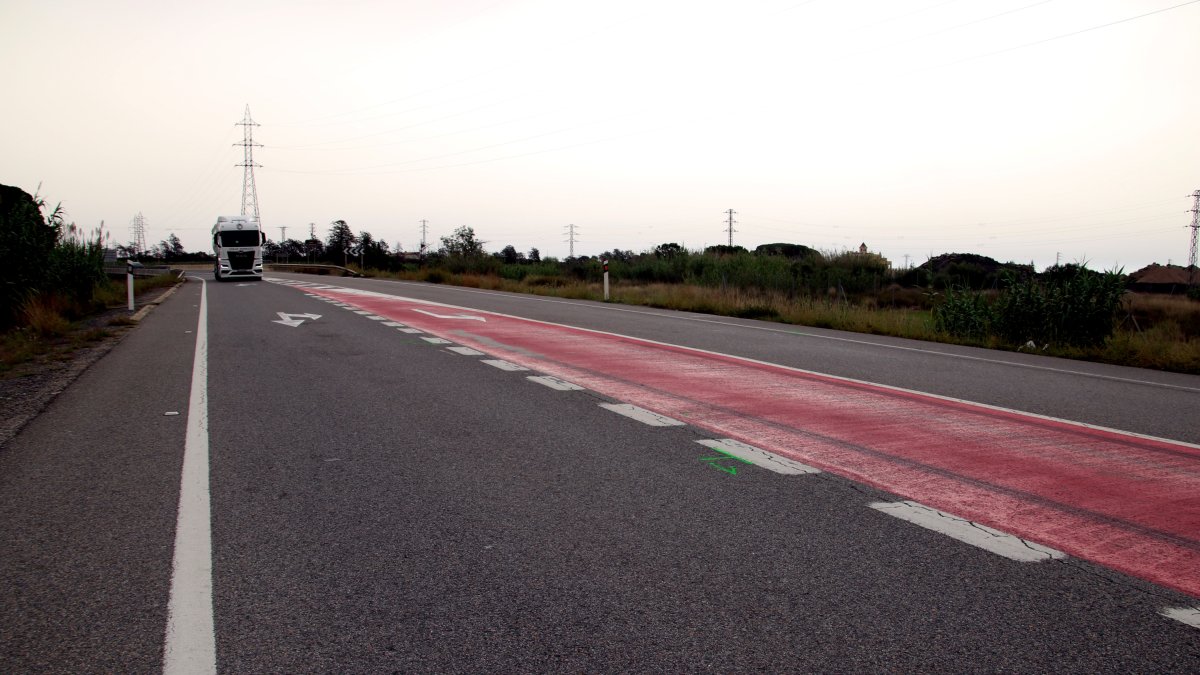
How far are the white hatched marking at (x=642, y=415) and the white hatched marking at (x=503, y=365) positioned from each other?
8.15 ft

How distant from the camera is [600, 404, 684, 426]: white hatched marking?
6340 millimetres

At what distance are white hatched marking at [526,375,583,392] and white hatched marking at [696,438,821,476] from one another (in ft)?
8.15

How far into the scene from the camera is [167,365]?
989cm

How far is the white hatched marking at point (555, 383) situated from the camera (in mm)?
7930

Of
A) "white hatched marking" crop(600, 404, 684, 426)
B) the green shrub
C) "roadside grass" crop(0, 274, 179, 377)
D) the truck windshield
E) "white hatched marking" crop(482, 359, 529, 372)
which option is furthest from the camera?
the truck windshield

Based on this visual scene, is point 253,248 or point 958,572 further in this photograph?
point 253,248

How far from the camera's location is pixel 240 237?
3866 cm

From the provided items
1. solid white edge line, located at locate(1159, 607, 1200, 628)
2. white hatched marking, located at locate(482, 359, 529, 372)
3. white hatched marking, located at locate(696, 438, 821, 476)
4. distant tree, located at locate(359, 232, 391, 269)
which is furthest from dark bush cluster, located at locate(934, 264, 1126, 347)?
distant tree, located at locate(359, 232, 391, 269)

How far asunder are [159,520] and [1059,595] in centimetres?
406

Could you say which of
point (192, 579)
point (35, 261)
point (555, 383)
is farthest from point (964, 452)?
point (35, 261)

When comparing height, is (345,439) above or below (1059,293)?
below

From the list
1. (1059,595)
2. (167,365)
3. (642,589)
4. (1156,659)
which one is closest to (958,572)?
(1059,595)

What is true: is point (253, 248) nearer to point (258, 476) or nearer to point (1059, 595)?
point (258, 476)

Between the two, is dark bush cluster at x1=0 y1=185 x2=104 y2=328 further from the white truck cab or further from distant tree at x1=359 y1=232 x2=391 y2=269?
distant tree at x1=359 y1=232 x2=391 y2=269
